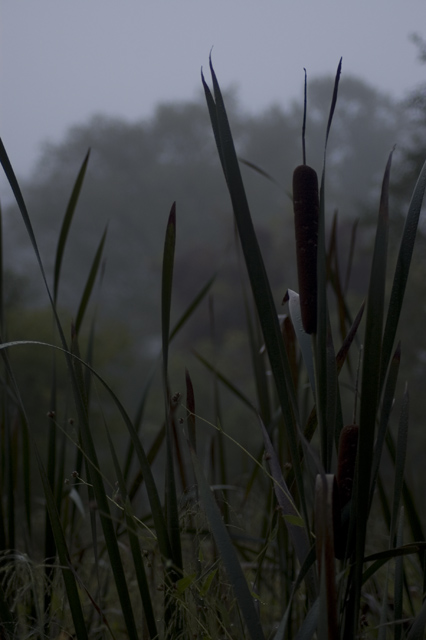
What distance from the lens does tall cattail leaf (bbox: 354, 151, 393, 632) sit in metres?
0.25

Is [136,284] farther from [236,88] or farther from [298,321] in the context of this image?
[298,321]

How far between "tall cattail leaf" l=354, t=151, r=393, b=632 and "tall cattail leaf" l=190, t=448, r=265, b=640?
0.19 ft

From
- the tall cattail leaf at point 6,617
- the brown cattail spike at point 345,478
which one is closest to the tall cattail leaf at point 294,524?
the brown cattail spike at point 345,478

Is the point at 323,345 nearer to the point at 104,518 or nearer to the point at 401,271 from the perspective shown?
the point at 401,271

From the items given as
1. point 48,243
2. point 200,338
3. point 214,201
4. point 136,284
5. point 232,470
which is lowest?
point 232,470

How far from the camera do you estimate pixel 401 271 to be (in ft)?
0.95

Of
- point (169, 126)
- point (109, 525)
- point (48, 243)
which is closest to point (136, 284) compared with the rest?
point (48, 243)

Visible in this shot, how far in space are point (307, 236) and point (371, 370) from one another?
0.07 meters

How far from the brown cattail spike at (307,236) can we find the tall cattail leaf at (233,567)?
0.10 meters

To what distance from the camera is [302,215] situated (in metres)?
0.29

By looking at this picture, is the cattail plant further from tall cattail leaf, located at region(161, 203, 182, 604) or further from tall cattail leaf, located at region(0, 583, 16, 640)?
tall cattail leaf, located at region(0, 583, 16, 640)

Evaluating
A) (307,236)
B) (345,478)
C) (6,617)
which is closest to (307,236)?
(307,236)

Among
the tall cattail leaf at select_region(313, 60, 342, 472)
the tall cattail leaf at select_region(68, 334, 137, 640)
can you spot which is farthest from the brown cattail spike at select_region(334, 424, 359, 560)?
the tall cattail leaf at select_region(68, 334, 137, 640)

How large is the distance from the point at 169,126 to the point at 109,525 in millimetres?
18243
